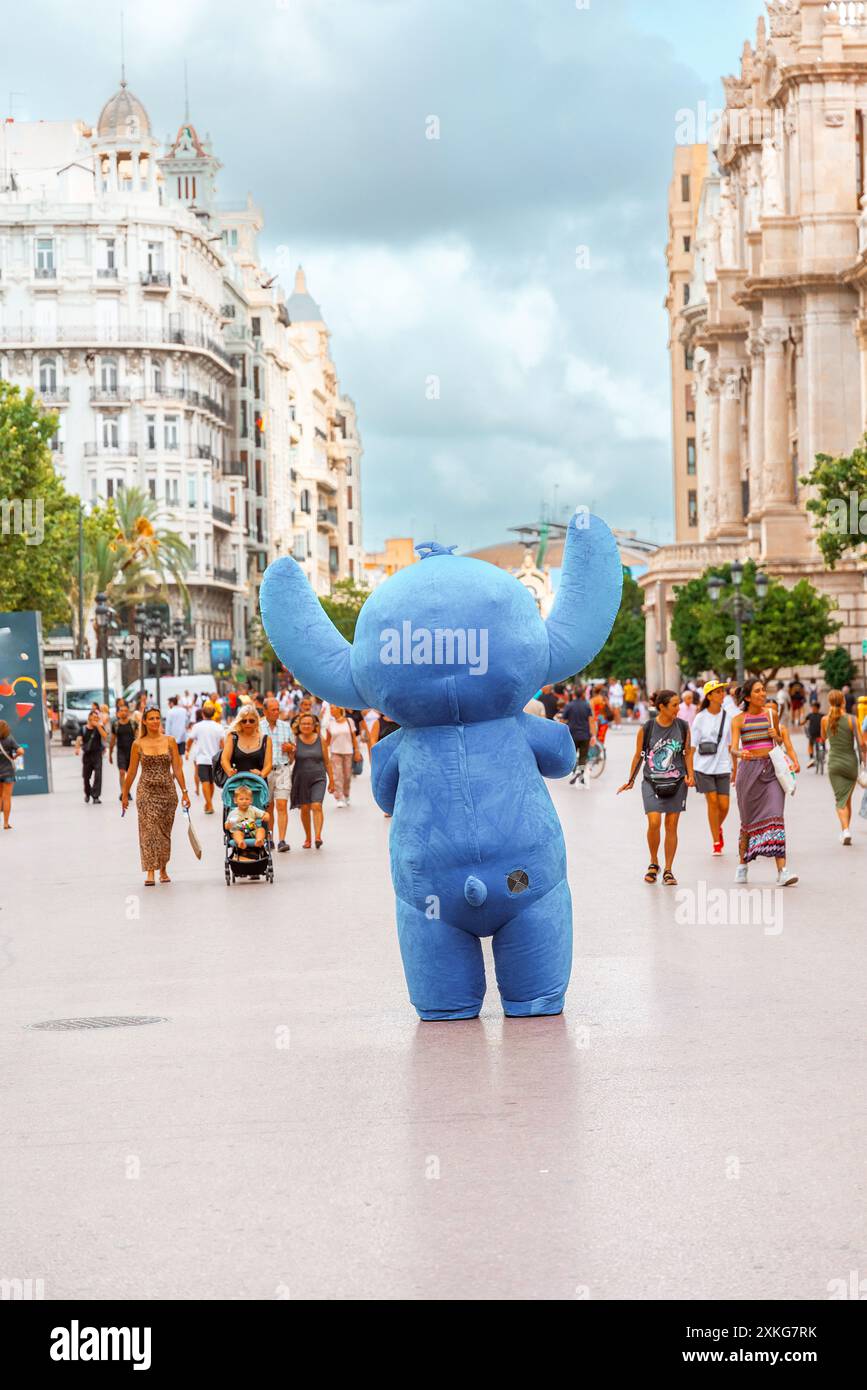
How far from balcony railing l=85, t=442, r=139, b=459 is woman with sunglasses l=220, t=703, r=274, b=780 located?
70.8 metres

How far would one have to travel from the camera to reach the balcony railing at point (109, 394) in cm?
8900

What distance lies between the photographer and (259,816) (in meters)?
18.3

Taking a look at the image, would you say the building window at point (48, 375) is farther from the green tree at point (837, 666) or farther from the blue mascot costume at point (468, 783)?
the blue mascot costume at point (468, 783)

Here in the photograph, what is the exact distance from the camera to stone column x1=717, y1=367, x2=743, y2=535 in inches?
3260

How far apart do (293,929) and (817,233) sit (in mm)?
55724

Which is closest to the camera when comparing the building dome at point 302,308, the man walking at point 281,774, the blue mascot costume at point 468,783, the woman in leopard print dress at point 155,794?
the blue mascot costume at point 468,783

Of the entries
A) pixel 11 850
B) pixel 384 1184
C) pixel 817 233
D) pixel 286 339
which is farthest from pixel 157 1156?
pixel 286 339

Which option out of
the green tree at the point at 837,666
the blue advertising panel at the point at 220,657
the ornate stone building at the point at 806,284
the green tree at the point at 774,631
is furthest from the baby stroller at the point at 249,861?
the blue advertising panel at the point at 220,657

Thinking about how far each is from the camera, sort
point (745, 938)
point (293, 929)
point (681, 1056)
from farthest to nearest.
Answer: point (293, 929)
point (745, 938)
point (681, 1056)

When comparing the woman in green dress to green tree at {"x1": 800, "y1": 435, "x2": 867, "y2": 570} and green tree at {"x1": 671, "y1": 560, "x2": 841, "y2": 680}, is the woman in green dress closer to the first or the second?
green tree at {"x1": 800, "y1": 435, "x2": 867, "y2": 570}

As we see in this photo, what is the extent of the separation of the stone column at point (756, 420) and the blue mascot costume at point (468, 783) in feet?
200

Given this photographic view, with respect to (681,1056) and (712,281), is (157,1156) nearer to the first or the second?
(681,1056)

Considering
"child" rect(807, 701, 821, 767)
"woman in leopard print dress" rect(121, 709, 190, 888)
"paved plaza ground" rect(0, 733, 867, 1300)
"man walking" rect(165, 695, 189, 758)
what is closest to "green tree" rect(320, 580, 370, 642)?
"child" rect(807, 701, 821, 767)
